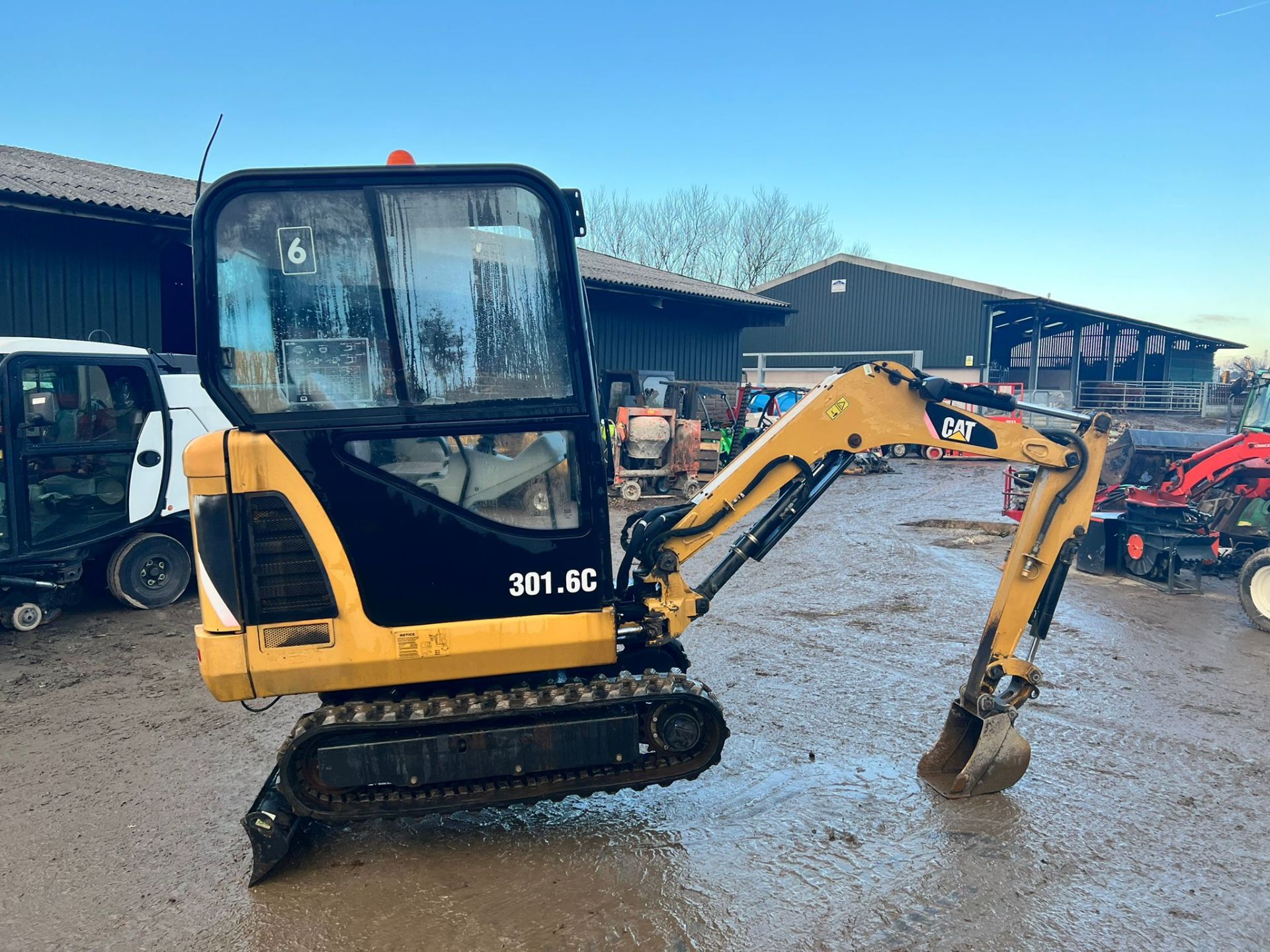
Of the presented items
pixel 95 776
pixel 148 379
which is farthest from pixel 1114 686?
pixel 148 379

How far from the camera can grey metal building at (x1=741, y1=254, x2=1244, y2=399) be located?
3120cm

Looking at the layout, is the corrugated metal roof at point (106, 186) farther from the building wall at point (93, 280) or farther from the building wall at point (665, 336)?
the building wall at point (665, 336)

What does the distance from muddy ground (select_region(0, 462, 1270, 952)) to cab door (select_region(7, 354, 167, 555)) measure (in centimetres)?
121

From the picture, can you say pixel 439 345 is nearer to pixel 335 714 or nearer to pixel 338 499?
pixel 338 499

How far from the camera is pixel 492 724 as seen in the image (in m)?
3.64

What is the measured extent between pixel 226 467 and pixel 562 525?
52.2 inches

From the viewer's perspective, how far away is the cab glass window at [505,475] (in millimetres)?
3510

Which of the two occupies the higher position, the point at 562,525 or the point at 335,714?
the point at 562,525

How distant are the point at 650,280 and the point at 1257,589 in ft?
51.6

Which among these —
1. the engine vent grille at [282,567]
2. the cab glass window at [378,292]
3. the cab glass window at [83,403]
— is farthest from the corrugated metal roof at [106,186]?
the engine vent grille at [282,567]

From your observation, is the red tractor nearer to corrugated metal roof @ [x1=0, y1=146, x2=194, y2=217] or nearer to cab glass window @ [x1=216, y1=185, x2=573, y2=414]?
cab glass window @ [x1=216, y1=185, x2=573, y2=414]

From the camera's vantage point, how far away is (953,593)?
29.0 ft

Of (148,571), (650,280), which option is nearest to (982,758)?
(148,571)

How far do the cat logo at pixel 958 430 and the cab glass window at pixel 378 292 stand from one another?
212 cm
